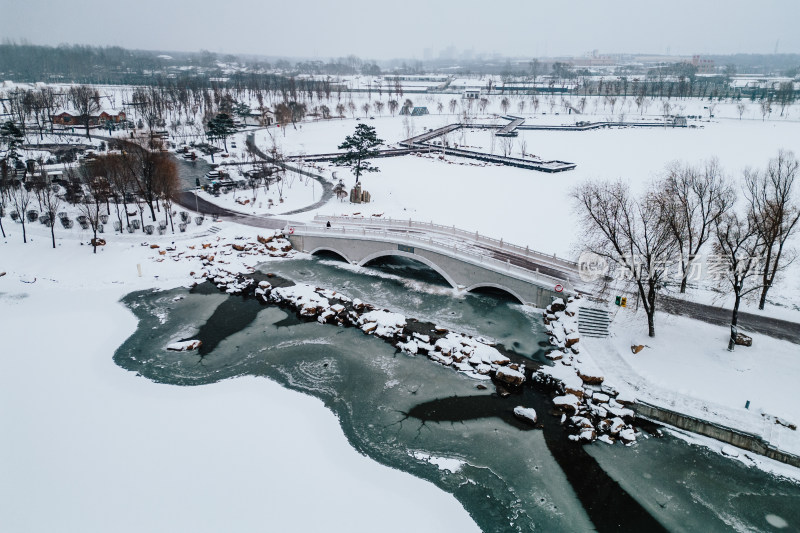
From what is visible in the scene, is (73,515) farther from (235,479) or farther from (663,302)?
(663,302)

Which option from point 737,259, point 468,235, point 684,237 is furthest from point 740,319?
Answer: point 468,235

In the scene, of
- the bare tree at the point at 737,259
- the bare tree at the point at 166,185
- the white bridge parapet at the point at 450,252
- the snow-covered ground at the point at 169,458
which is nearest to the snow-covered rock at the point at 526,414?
the snow-covered ground at the point at 169,458

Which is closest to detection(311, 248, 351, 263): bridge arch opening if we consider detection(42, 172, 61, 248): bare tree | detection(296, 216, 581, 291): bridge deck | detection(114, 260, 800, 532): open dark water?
detection(296, 216, 581, 291): bridge deck

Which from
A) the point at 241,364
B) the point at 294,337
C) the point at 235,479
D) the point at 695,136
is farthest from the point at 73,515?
the point at 695,136

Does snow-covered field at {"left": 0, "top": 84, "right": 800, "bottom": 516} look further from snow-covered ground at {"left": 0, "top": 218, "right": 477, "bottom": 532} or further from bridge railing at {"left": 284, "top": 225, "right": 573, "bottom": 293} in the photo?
bridge railing at {"left": 284, "top": 225, "right": 573, "bottom": 293}

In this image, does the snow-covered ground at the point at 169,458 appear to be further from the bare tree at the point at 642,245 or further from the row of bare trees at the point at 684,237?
the row of bare trees at the point at 684,237

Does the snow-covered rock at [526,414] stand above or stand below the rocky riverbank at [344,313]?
below

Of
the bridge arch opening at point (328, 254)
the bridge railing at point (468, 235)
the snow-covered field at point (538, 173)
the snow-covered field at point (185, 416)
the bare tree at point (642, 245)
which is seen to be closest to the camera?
the snow-covered field at point (185, 416)

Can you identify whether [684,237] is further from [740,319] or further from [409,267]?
[409,267]
